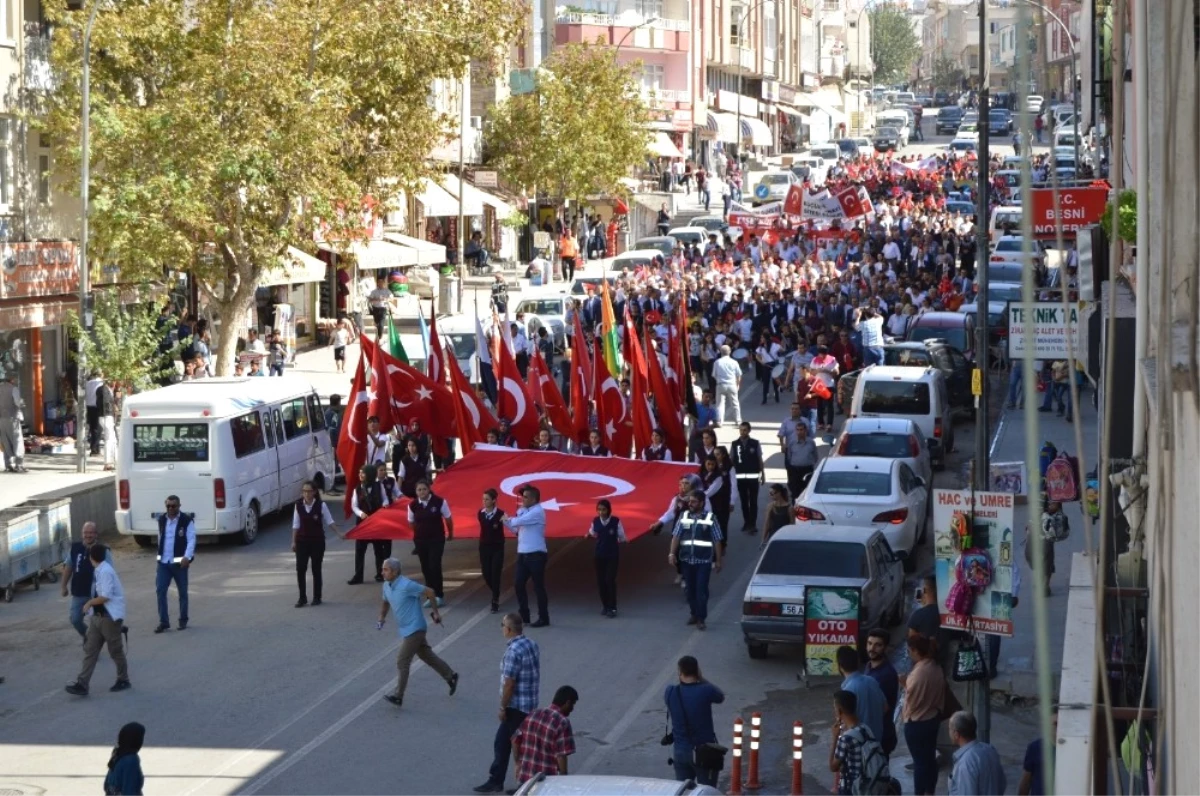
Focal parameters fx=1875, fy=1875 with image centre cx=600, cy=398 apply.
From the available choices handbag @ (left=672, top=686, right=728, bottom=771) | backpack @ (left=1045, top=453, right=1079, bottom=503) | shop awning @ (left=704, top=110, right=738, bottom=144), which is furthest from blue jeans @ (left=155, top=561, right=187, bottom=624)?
A: shop awning @ (left=704, top=110, right=738, bottom=144)

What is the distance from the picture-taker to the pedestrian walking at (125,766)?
1180 cm

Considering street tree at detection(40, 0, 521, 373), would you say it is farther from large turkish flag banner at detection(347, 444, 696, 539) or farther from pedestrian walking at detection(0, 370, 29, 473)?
large turkish flag banner at detection(347, 444, 696, 539)

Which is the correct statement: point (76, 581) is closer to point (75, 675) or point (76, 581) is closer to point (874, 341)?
point (75, 675)

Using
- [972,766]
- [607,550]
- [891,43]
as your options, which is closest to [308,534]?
[607,550]

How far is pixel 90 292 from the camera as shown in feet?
97.5

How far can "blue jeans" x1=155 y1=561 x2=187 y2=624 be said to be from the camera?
1867 cm

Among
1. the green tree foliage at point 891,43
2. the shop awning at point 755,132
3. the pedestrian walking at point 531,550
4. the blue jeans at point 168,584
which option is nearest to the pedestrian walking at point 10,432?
the blue jeans at point 168,584

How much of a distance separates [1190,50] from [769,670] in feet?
37.9

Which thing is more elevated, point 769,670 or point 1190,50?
point 1190,50

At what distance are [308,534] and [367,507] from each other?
7.73 feet

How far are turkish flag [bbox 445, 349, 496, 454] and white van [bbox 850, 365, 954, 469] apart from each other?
624 centimetres

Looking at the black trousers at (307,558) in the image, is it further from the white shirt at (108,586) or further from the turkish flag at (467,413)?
the turkish flag at (467,413)

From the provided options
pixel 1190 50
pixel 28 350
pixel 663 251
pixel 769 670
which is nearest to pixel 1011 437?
pixel 769 670

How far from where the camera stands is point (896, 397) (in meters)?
28.0
